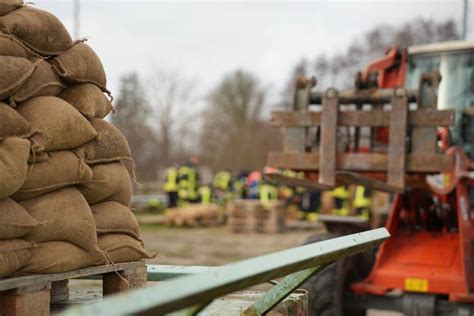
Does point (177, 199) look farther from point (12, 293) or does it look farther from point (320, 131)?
point (12, 293)

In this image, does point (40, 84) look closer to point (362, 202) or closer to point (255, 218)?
point (362, 202)

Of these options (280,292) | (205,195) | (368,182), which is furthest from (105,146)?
(205,195)

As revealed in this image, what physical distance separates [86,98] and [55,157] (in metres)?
0.38

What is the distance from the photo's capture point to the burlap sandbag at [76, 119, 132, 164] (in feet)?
10.9

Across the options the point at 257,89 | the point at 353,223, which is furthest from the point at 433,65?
the point at 257,89

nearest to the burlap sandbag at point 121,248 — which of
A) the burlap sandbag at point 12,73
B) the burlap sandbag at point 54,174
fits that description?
the burlap sandbag at point 54,174

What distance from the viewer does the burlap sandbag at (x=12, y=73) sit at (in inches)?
114

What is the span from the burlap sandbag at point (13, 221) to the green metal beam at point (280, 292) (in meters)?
0.93

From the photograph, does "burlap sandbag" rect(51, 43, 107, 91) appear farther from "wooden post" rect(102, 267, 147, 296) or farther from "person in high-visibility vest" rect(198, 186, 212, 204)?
"person in high-visibility vest" rect(198, 186, 212, 204)

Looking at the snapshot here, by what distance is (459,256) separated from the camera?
671 cm

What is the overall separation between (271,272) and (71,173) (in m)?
1.11

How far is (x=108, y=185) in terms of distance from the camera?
133 inches

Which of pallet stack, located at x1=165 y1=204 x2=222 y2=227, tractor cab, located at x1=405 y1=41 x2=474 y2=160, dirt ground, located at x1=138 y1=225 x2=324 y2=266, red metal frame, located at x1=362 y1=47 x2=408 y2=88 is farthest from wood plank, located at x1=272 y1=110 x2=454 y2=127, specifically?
pallet stack, located at x1=165 y1=204 x2=222 y2=227

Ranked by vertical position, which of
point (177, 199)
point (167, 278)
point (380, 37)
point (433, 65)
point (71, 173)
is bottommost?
point (177, 199)
